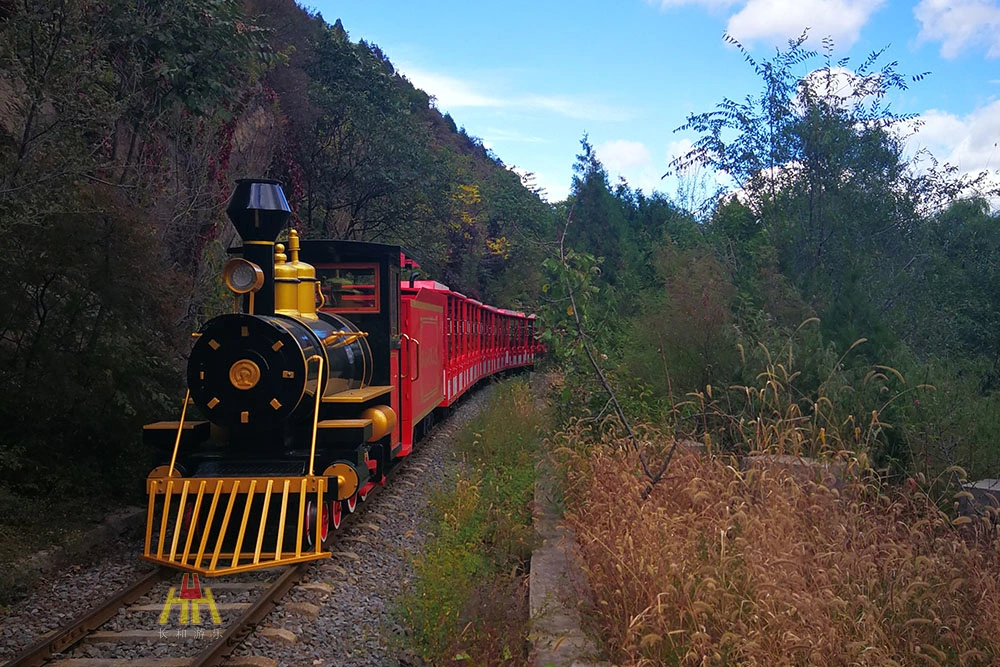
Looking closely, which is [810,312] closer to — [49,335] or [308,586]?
[308,586]

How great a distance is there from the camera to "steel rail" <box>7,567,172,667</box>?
4.38 m

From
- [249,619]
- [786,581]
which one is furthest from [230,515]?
[786,581]

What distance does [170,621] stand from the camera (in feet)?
16.7

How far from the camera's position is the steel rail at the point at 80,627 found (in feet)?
14.4

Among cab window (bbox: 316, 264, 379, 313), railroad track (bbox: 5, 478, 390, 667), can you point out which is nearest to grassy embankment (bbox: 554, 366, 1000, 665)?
railroad track (bbox: 5, 478, 390, 667)

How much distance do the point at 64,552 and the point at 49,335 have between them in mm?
2235

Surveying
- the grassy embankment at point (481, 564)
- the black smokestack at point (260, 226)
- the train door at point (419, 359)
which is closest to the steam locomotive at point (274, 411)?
the black smokestack at point (260, 226)

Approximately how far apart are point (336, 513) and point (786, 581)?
4.39 meters

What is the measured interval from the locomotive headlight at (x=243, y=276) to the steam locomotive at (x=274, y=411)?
0.01 meters

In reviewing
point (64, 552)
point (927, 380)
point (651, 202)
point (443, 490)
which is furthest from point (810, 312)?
point (651, 202)

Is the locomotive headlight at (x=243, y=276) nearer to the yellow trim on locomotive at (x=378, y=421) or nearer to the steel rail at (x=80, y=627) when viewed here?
the yellow trim on locomotive at (x=378, y=421)

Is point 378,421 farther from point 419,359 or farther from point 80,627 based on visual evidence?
point 80,627

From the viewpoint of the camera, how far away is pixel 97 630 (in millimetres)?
4930

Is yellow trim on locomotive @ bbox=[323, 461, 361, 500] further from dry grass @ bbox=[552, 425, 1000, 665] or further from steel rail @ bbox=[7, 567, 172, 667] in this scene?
dry grass @ bbox=[552, 425, 1000, 665]
